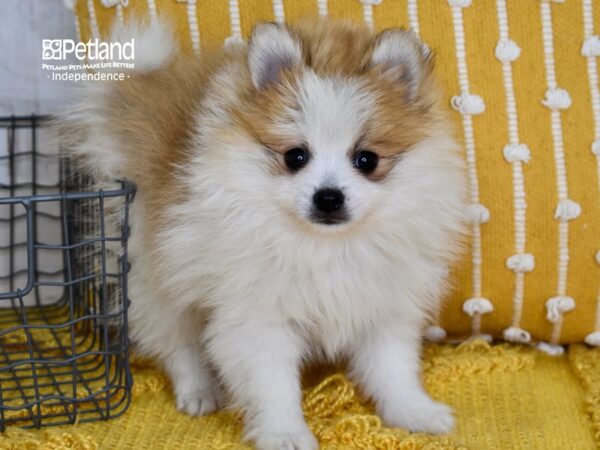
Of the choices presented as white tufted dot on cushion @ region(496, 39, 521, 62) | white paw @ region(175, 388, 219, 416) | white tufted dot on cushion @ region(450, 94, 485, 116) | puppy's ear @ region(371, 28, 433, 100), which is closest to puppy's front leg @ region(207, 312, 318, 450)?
white paw @ region(175, 388, 219, 416)

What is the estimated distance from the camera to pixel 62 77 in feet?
6.77

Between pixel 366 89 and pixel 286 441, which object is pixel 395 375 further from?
pixel 366 89

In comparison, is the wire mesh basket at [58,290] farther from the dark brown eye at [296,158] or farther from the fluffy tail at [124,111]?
the dark brown eye at [296,158]

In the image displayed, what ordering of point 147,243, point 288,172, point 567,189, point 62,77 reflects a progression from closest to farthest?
A: point 288,172 < point 147,243 < point 567,189 < point 62,77

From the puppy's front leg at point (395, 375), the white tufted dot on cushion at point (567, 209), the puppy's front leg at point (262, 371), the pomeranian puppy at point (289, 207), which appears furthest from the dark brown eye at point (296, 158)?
the white tufted dot on cushion at point (567, 209)

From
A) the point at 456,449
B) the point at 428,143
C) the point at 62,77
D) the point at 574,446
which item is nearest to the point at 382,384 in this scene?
the point at 456,449

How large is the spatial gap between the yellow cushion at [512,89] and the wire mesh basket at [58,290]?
17.3 inches

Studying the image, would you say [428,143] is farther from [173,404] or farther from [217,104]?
[173,404]

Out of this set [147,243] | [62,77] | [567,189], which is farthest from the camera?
[62,77]

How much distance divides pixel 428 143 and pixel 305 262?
11.6 inches

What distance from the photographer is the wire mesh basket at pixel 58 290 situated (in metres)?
1.43

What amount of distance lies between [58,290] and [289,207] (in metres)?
1.14

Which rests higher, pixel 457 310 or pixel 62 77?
pixel 62 77

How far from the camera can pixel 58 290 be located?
2.24 metres
